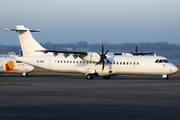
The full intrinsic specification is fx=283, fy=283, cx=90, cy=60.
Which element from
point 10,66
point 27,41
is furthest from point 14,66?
point 27,41

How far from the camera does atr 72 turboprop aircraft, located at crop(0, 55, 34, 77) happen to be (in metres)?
43.7

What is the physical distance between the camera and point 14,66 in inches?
1748

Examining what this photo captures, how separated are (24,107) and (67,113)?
2.54m

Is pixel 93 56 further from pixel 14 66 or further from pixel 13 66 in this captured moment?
pixel 13 66

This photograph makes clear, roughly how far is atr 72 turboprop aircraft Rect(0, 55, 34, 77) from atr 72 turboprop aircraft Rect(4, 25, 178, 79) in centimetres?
356

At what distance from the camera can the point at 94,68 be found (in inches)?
1474

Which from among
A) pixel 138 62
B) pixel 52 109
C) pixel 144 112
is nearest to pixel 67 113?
pixel 52 109

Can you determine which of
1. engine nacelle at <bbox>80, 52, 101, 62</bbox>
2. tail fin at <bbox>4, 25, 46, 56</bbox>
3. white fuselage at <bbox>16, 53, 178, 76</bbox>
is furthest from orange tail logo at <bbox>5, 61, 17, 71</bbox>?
engine nacelle at <bbox>80, 52, 101, 62</bbox>

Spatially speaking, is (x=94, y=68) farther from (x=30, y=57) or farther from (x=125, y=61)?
(x=30, y=57)

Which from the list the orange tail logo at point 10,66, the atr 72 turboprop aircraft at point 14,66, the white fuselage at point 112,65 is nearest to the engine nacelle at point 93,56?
the white fuselage at point 112,65

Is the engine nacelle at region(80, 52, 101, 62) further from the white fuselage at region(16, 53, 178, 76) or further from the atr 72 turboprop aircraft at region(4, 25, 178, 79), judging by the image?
the white fuselage at region(16, 53, 178, 76)

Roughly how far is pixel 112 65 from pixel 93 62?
2680 millimetres

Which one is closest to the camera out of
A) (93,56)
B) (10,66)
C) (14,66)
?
(93,56)

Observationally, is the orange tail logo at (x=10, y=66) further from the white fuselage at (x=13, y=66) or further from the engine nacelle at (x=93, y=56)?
the engine nacelle at (x=93, y=56)
